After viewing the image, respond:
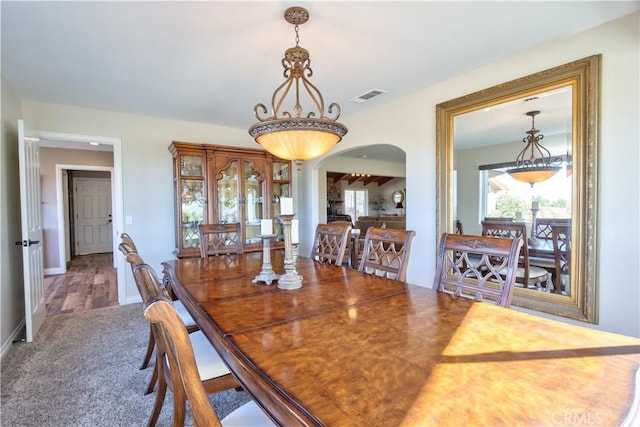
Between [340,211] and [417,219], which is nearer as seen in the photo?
[417,219]

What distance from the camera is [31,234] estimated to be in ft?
9.50

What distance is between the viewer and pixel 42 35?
6.82 feet

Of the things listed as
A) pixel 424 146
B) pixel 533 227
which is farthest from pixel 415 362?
pixel 424 146

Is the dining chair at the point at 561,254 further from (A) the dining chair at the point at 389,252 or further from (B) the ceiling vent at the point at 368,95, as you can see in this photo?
(B) the ceiling vent at the point at 368,95

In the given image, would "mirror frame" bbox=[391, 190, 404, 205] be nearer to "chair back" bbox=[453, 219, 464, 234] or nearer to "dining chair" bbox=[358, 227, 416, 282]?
"chair back" bbox=[453, 219, 464, 234]

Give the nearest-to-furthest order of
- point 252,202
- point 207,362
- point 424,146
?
point 207,362, point 424,146, point 252,202

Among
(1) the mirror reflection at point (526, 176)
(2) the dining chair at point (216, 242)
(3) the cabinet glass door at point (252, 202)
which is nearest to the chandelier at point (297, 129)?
(2) the dining chair at point (216, 242)

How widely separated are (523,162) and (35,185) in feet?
15.3

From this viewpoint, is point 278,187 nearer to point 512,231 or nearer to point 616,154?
point 512,231

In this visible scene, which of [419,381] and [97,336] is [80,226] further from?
[419,381]

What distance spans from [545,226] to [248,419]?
2496mm

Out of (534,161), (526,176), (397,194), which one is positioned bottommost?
(526,176)

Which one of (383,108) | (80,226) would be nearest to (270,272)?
(383,108)

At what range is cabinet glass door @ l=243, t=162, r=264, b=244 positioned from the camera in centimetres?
436
